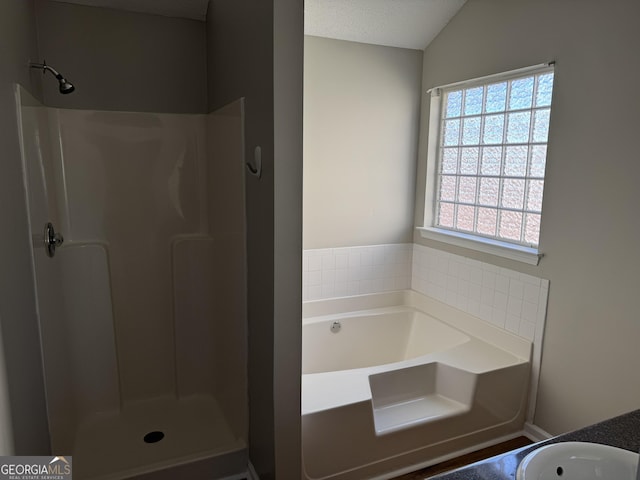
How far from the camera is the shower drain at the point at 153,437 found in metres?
2.33

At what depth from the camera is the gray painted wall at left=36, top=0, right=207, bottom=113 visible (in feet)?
7.46

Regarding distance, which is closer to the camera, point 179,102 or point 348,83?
point 179,102

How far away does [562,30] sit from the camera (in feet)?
7.53

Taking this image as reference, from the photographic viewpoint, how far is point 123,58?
7.86ft

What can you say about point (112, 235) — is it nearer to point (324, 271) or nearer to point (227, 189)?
point (227, 189)

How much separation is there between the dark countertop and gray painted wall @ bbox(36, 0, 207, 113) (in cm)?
224

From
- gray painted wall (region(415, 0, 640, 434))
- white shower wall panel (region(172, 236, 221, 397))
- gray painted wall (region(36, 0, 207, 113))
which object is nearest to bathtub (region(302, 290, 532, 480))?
gray painted wall (region(415, 0, 640, 434))

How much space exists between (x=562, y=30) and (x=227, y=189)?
72.6 inches

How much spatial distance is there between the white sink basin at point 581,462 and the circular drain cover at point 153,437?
191cm

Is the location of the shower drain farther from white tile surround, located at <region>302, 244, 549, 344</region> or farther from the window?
the window

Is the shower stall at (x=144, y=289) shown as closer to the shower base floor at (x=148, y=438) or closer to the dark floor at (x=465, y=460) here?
the shower base floor at (x=148, y=438)

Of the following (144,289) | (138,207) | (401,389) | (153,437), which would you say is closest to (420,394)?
(401,389)

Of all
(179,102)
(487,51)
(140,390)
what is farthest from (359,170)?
(140,390)

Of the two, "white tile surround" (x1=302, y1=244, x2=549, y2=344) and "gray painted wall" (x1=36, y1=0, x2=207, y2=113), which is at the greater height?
"gray painted wall" (x1=36, y1=0, x2=207, y2=113)
